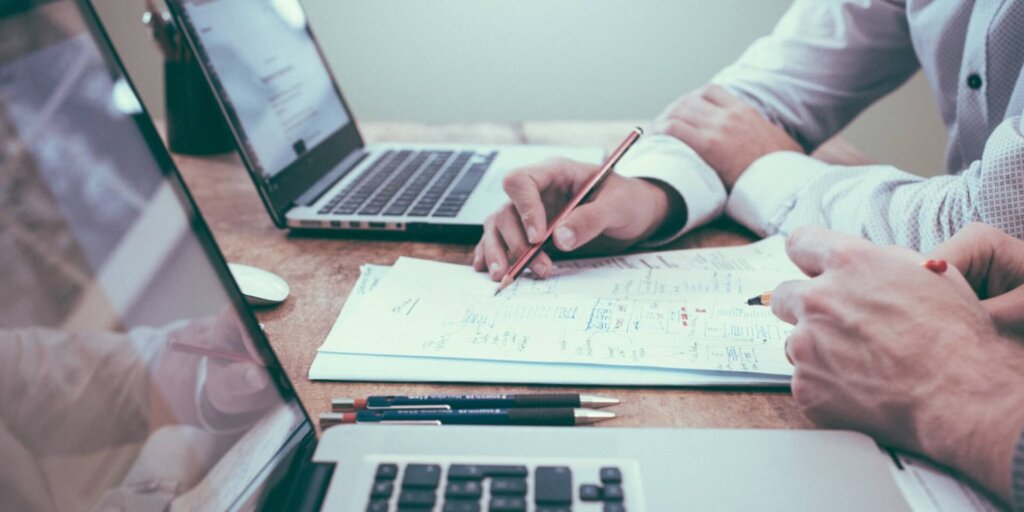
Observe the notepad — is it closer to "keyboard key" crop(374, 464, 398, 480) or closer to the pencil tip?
the pencil tip

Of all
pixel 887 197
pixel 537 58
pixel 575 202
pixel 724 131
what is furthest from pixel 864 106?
pixel 537 58

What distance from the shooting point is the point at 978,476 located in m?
0.39

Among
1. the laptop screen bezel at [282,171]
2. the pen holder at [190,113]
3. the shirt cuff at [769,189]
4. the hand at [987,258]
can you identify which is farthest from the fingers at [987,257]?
the pen holder at [190,113]

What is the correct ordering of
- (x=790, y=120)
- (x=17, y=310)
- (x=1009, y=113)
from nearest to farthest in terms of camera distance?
(x=17, y=310) < (x=1009, y=113) < (x=790, y=120)

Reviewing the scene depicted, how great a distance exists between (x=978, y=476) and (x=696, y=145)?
1.95 feet

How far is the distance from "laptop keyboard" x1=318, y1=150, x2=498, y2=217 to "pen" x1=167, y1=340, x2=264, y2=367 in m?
0.41

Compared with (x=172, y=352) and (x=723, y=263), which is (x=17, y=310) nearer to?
(x=172, y=352)

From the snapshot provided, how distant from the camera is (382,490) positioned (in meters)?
0.37

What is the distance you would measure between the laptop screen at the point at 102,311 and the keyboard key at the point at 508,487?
132 mm

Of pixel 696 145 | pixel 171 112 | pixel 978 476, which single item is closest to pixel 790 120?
pixel 696 145

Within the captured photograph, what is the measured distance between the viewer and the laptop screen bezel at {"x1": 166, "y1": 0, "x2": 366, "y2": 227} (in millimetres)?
755

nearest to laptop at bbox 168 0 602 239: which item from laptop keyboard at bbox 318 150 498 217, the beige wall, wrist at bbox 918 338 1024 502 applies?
laptop keyboard at bbox 318 150 498 217

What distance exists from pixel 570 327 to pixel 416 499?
24 cm

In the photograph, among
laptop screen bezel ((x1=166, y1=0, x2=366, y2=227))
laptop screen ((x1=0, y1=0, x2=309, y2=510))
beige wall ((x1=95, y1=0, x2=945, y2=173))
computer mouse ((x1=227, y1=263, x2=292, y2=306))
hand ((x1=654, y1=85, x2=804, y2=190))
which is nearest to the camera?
laptop screen ((x1=0, y1=0, x2=309, y2=510))
